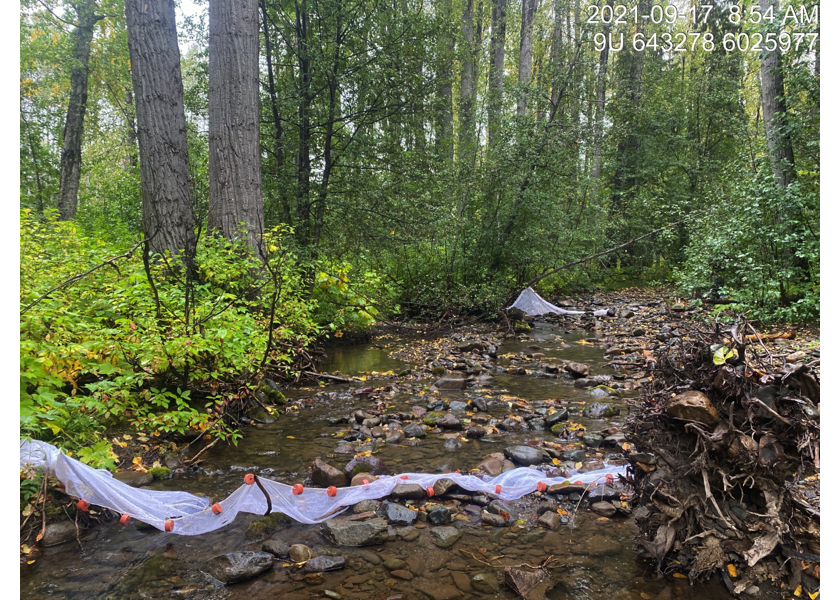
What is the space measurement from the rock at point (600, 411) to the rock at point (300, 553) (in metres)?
3.64

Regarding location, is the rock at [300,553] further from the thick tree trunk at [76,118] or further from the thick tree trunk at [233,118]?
the thick tree trunk at [76,118]

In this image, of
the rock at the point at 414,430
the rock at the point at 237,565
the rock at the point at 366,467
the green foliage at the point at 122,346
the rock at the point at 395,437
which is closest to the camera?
the rock at the point at 237,565

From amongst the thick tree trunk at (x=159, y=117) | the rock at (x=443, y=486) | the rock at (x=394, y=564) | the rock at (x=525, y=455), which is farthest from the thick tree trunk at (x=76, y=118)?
the rock at (x=394, y=564)

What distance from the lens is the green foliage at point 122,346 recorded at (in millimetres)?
3527

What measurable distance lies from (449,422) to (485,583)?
2569mm

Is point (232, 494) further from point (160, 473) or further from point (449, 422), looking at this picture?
point (449, 422)

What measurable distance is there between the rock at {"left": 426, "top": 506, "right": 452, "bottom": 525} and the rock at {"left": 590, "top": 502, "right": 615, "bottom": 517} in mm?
1058

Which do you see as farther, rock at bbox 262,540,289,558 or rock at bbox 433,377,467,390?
rock at bbox 433,377,467,390

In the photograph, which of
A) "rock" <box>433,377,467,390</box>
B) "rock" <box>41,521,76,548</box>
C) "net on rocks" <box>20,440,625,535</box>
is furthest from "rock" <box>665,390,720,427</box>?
"rock" <box>433,377,467,390</box>

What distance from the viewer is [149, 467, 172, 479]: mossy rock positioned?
3.85 meters

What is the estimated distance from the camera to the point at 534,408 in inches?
226

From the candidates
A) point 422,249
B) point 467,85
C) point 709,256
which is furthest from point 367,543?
point 467,85

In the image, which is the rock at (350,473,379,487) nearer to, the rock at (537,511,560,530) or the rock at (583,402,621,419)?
the rock at (537,511,560,530)
